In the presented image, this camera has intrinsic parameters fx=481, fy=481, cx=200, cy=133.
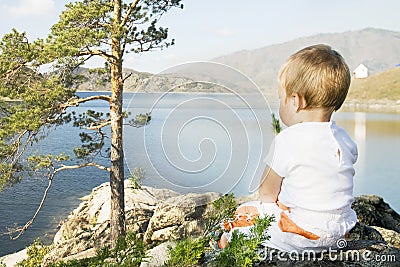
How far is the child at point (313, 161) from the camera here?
1656 mm

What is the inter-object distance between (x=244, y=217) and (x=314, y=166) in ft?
1.06

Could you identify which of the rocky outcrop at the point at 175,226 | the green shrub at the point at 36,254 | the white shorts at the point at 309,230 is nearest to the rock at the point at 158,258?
the rocky outcrop at the point at 175,226

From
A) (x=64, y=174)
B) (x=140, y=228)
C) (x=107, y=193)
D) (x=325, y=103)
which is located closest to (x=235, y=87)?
(x=325, y=103)

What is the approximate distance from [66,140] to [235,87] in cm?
1478

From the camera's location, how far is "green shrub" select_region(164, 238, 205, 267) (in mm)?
1664

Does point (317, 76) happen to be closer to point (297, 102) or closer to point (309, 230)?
point (297, 102)

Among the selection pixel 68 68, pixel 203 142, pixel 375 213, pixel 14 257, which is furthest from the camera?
pixel 14 257

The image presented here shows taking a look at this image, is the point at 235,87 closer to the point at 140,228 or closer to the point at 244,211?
the point at 244,211

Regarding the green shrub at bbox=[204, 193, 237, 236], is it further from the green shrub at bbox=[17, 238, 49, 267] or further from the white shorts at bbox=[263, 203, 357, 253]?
the green shrub at bbox=[17, 238, 49, 267]

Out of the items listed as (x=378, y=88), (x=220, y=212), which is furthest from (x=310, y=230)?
(x=378, y=88)

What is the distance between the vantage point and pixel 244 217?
1777 millimetres

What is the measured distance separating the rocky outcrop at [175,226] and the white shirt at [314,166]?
0.21 metres

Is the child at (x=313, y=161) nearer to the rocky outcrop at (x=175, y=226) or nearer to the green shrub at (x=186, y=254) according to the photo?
the rocky outcrop at (x=175, y=226)

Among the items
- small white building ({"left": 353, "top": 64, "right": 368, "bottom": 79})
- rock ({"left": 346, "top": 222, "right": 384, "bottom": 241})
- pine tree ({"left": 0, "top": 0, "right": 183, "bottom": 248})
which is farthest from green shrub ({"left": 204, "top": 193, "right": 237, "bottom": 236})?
small white building ({"left": 353, "top": 64, "right": 368, "bottom": 79})
